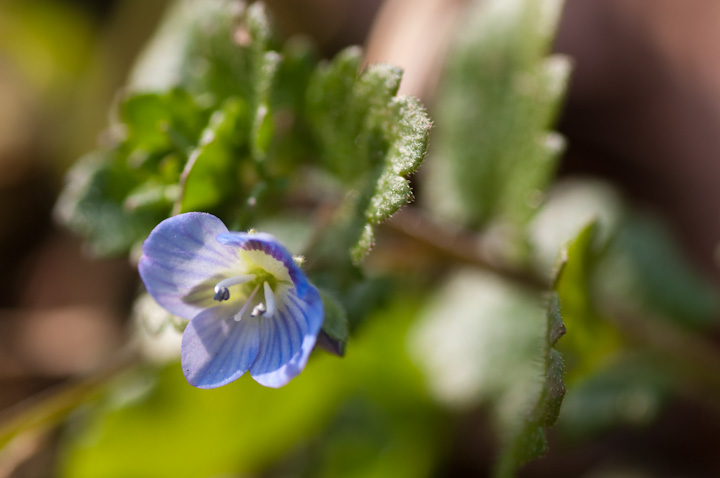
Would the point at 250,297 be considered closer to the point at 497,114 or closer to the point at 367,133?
the point at 367,133

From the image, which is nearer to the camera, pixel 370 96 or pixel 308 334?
pixel 308 334

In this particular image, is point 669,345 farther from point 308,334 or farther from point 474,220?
point 308,334

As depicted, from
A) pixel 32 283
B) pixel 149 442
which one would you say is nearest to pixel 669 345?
pixel 149 442

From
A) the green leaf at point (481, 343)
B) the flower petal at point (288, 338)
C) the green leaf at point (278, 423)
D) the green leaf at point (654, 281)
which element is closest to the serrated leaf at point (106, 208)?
the flower petal at point (288, 338)

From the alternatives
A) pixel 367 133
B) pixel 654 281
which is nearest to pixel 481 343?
pixel 654 281

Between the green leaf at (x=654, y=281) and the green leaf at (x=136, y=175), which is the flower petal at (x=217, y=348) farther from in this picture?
the green leaf at (x=654, y=281)

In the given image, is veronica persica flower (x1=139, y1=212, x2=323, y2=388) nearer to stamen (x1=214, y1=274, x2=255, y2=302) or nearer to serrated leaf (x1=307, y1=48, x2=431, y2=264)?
stamen (x1=214, y1=274, x2=255, y2=302)
